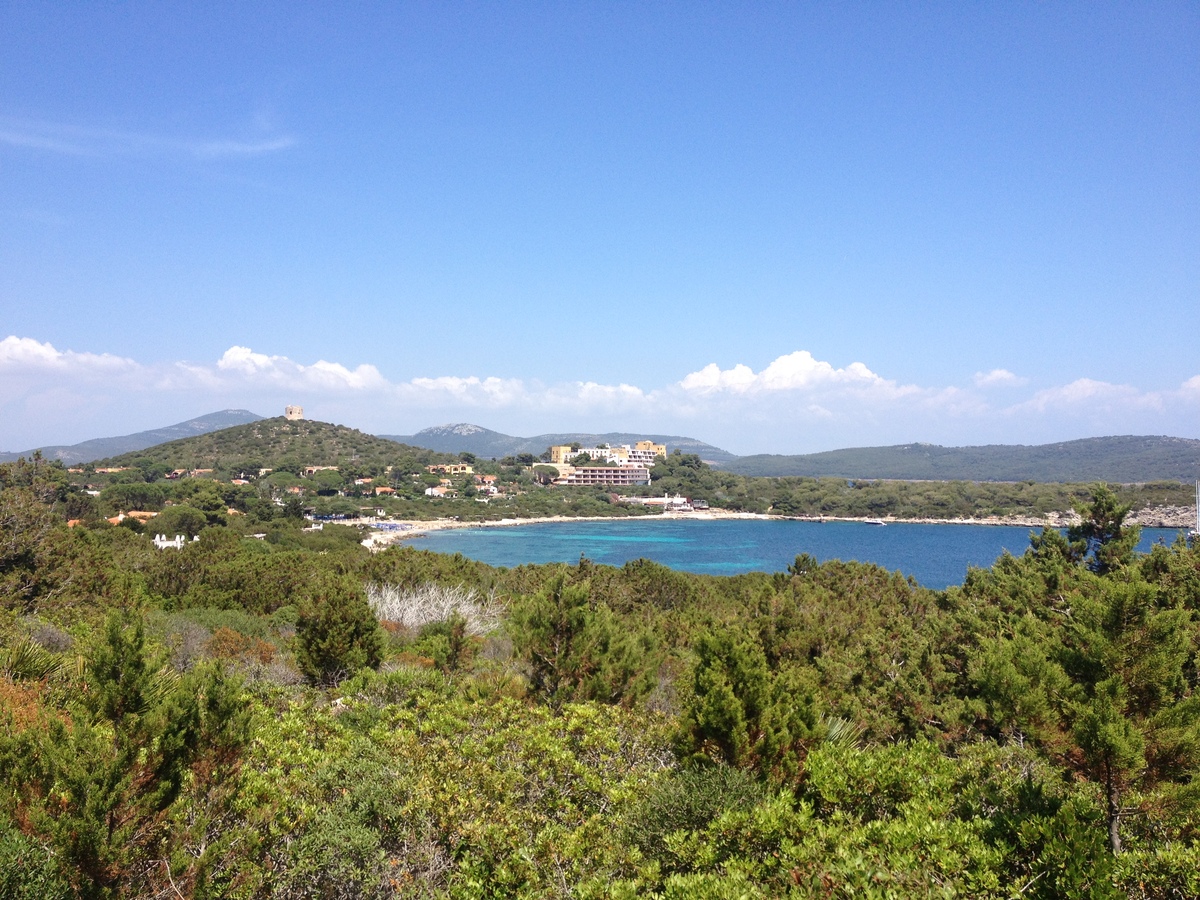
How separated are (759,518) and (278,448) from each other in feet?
234

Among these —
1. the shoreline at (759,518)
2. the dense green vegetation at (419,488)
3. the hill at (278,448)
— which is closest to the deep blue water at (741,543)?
the shoreline at (759,518)

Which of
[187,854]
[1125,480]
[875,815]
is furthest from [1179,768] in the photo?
[1125,480]

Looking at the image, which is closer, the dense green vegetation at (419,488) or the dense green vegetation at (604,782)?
the dense green vegetation at (604,782)

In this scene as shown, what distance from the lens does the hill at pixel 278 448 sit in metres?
95.9

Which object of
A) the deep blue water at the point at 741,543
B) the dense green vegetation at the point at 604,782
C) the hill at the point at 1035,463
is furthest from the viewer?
the hill at the point at 1035,463

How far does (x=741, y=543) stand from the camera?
2776 inches

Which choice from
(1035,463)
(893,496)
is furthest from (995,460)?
(893,496)

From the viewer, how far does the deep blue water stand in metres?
54.3

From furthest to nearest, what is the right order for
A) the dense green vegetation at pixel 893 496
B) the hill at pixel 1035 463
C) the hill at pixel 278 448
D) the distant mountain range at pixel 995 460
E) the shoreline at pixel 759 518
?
the hill at pixel 1035 463 < the distant mountain range at pixel 995 460 < the hill at pixel 278 448 < the dense green vegetation at pixel 893 496 < the shoreline at pixel 759 518

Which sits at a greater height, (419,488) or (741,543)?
(419,488)

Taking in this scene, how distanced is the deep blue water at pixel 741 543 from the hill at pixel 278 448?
3677cm

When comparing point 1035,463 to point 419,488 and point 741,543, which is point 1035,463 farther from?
point 419,488

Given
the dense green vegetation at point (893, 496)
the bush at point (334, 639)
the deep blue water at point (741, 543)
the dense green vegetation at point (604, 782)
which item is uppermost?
the dense green vegetation at point (604, 782)

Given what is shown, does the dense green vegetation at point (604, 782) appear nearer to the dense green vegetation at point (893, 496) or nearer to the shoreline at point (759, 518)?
the shoreline at point (759, 518)
